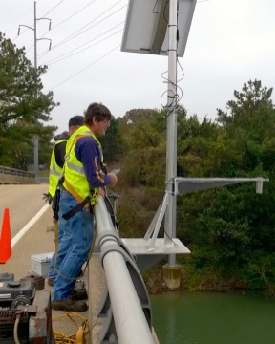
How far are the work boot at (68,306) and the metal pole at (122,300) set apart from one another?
2.06 metres

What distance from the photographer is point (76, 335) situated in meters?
3.96

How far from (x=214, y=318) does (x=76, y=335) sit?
686 inches

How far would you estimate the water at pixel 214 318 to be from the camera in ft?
59.8

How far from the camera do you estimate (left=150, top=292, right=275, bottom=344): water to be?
1823 centimetres

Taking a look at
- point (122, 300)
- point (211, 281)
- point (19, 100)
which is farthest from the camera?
point (19, 100)

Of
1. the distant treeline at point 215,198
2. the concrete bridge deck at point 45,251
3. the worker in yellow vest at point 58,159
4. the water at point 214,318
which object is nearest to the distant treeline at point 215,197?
the distant treeline at point 215,198

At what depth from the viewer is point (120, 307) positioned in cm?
189

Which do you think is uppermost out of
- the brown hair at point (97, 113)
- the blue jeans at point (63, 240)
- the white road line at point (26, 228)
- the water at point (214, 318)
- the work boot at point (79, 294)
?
the brown hair at point (97, 113)

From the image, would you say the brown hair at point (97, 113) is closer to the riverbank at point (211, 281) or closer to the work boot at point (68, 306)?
the work boot at point (68, 306)

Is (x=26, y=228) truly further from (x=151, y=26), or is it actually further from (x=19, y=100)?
(x=19, y=100)

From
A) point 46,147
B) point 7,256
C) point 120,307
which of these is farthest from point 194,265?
point 46,147

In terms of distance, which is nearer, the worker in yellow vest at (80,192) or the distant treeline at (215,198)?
the worker in yellow vest at (80,192)

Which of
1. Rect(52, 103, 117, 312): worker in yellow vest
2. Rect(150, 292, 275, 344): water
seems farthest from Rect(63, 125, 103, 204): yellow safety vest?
Rect(150, 292, 275, 344): water

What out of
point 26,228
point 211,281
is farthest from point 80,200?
point 211,281
